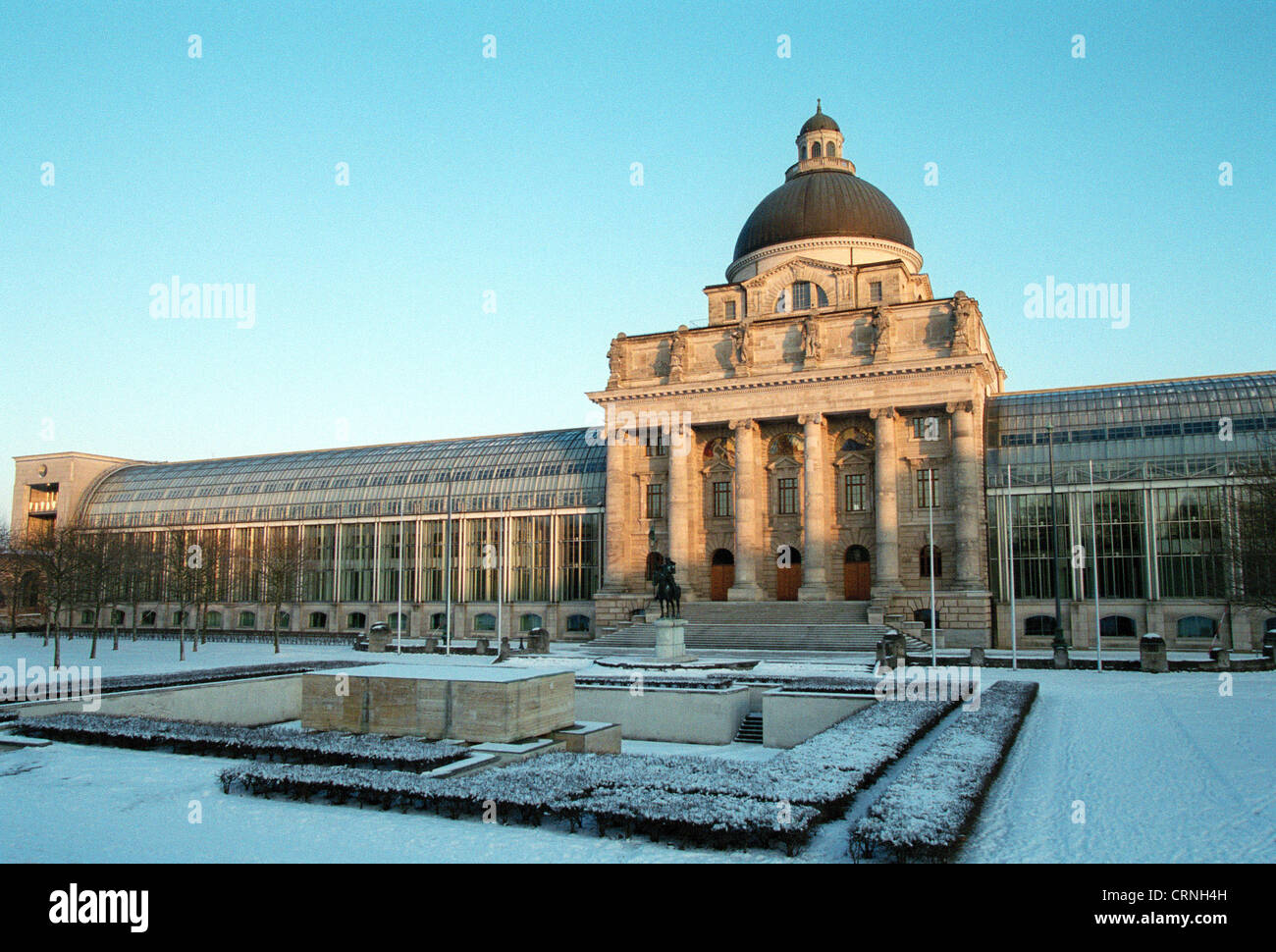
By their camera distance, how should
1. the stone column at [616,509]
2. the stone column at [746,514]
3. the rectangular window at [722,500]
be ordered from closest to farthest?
the stone column at [746,514]
the rectangular window at [722,500]
the stone column at [616,509]

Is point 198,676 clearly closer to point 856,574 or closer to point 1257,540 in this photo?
point 856,574

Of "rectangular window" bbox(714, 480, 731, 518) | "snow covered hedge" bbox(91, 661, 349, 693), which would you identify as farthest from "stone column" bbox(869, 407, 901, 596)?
"snow covered hedge" bbox(91, 661, 349, 693)

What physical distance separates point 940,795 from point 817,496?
4554cm

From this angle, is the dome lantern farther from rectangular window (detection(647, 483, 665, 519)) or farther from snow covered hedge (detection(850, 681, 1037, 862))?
snow covered hedge (detection(850, 681, 1037, 862))

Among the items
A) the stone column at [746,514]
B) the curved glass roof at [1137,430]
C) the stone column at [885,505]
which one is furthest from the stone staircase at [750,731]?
the curved glass roof at [1137,430]

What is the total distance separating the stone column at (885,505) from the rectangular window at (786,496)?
5.99 m

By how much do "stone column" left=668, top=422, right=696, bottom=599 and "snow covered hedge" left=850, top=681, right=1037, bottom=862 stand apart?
127 feet

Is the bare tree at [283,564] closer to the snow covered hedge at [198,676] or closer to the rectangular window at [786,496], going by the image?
the snow covered hedge at [198,676]

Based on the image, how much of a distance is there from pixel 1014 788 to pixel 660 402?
163 feet

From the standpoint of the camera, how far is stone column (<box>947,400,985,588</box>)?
186ft

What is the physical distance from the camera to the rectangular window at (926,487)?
59906 millimetres

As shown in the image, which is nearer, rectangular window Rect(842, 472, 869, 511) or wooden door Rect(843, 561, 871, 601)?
wooden door Rect(843, 561, 871, 601)
